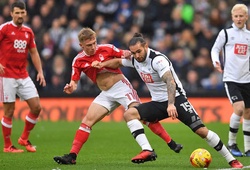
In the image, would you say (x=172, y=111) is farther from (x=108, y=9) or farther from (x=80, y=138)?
(x=108, y=9)

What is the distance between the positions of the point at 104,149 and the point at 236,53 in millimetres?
3339

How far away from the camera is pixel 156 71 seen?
36.1 feet

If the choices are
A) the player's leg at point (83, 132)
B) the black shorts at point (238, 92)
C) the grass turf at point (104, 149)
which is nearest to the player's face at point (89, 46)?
the player's leg at point (83, 132)

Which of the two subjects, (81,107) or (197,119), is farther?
(81,107)

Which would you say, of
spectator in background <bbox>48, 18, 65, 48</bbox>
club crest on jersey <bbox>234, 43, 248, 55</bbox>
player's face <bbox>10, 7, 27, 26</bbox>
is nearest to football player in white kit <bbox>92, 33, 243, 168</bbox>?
club crest on jersey <bbox>234, 43, 248, 55</bbox>

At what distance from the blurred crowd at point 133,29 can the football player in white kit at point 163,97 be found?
10345 millimetres

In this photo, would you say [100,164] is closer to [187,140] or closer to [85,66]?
[85,66]

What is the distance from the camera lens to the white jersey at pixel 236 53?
43.3 feet

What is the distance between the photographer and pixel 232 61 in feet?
43.5

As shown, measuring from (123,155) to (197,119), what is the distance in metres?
2.79

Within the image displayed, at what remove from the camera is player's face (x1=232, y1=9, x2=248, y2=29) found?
13.0m

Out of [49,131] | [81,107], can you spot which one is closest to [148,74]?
[49,131]

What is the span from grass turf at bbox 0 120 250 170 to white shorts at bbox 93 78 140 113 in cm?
96

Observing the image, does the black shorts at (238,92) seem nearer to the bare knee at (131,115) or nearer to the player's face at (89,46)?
the bare knee at (131,115)
